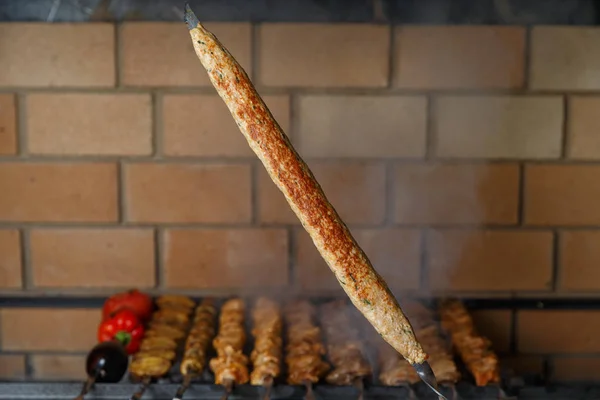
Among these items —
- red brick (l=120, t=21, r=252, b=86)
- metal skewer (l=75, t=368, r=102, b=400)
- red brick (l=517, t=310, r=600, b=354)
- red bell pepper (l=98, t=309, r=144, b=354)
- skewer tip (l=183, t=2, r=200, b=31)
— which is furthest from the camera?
red brick (l=517, t=310, r=600, b=354)

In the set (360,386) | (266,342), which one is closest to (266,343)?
(266,342)

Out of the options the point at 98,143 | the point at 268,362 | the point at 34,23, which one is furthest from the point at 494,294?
the point at 34,23

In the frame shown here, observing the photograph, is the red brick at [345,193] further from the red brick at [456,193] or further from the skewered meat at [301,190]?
the skewered meat at [301,190]

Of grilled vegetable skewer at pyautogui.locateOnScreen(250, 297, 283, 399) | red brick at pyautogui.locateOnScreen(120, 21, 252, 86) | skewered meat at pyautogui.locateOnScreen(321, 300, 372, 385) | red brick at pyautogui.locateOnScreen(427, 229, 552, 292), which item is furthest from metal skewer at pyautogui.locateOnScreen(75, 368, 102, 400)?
red brick at pyautogui.locateOnScreen(427, 229, 552, 292)

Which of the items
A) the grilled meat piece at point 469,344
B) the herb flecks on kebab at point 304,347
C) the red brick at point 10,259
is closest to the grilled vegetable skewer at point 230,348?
the herb flecks on kebab at point 304,347

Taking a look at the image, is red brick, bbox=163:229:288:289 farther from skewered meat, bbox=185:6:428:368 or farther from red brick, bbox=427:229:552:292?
skewered meat, bbox=185:6:428:368

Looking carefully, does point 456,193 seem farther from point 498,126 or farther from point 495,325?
point 495,325
